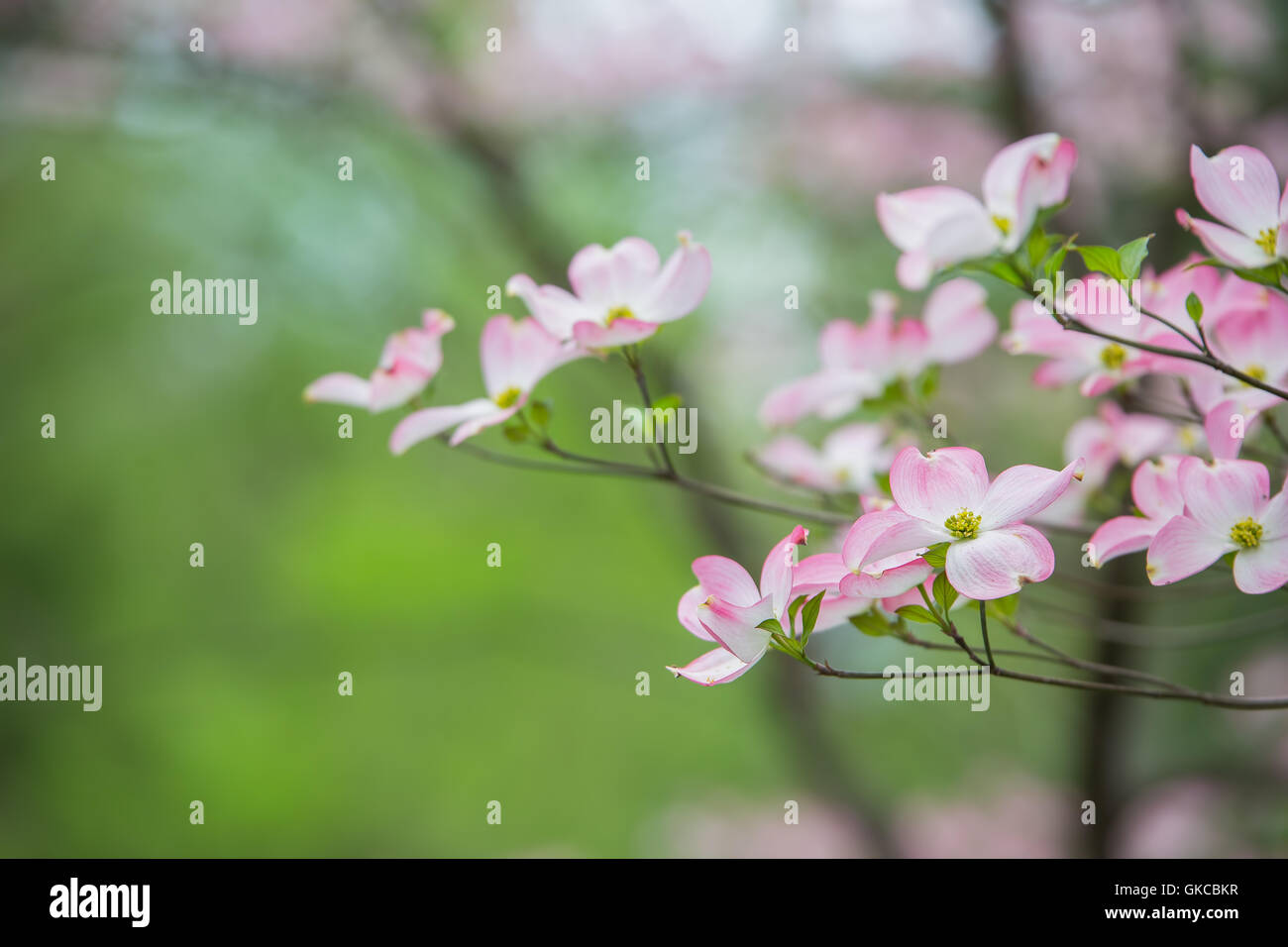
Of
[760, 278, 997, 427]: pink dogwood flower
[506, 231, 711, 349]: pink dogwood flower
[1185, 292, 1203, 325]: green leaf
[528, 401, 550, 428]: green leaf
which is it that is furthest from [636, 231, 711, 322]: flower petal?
[1185, 292, 1203, 325]: green leaf

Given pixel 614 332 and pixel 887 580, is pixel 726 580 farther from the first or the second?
pixel 614 332

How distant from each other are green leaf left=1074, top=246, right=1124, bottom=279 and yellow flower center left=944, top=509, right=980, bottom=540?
0.18 meters

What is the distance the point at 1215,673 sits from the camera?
199cm

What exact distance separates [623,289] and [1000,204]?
28 centimetres

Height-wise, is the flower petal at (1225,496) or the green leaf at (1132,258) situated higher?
the green leaf at (1132,258)

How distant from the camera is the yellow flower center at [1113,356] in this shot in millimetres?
724

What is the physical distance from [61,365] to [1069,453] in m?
4.10

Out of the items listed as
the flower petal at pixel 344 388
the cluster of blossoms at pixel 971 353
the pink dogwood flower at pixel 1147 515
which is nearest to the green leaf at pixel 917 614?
the cluster of blossoms at pixel 971 353

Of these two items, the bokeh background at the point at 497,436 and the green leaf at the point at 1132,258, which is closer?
the green leaf at the point at 1132,258

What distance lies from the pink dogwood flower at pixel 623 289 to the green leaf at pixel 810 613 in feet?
0.76

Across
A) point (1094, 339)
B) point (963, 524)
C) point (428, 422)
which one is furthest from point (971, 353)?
point (428, 422)

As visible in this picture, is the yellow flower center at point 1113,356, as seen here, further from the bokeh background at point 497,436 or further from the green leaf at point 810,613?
the green leaf at point 810,613

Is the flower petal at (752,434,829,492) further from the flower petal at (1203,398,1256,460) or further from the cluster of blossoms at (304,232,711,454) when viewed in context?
the flower petal at (1203,398,1256,460)
